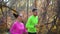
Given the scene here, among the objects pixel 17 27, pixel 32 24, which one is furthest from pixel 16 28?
pixel 32 24

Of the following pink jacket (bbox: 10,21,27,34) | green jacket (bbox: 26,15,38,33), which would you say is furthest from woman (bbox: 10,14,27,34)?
green jacket (bbox: 26,15,38,33)

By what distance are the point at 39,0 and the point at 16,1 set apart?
111 centimetres

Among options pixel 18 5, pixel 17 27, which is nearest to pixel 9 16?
pixel 18 5

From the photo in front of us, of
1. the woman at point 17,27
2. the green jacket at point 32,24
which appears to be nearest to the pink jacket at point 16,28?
the woman at point 17,27

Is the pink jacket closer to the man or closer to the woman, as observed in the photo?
the woman

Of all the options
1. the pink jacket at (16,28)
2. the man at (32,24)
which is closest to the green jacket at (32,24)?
the man at (32,24)

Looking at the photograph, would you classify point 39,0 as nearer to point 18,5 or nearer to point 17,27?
point 18,5

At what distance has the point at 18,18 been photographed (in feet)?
13.2

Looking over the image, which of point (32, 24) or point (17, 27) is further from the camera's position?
point (32, 24)

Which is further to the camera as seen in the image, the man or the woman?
the man

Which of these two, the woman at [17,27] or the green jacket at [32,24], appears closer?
the woman at [17,27]

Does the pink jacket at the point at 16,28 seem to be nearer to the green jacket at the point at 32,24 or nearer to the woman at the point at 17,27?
the woman at the point at 17,27

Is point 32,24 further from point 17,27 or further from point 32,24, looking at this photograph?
point 17,27

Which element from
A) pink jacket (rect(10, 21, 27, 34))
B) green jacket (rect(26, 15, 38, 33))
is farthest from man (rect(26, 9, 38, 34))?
pink jacket (rect(10, 21, 27, 34))
